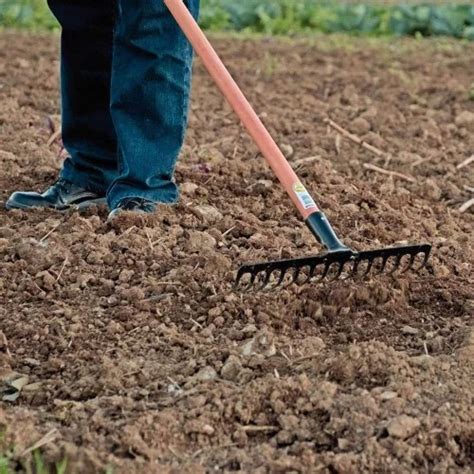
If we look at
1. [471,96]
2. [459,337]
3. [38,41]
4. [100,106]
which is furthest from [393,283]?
[38,41]

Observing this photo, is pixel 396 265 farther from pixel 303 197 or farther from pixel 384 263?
pixel 303 197

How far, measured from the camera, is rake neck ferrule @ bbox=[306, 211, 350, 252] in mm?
3240

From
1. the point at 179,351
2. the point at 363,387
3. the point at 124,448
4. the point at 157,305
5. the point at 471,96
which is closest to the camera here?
the point at 124,448

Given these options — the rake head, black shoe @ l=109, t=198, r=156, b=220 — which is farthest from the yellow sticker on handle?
black shoe @ l=109, t=198, r=156, b=220

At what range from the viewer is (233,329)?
3178mm

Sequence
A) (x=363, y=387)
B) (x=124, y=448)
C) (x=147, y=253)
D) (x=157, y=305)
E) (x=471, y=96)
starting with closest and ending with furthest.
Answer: (x=124, y=448), (x=363, y=387), (x=157, y=305), (x=147, y=253), (x=471, y=96)

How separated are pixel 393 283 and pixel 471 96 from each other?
315 cm

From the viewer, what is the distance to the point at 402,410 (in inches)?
107

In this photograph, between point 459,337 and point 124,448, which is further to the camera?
point 459,337

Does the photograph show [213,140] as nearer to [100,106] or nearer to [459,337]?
[100,106]

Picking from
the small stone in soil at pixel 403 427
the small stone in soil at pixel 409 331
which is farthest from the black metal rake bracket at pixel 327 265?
the small stone in soil at pixel 403 427

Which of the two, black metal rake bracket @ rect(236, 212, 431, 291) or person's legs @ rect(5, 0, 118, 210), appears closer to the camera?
black metal rake bracket @ rect(236, 212, 431, 291)

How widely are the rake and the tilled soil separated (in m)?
0.07

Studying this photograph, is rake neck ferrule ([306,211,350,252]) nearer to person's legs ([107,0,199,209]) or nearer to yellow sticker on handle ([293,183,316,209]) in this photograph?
yellow sticker on handle ([293,183,316,209])
